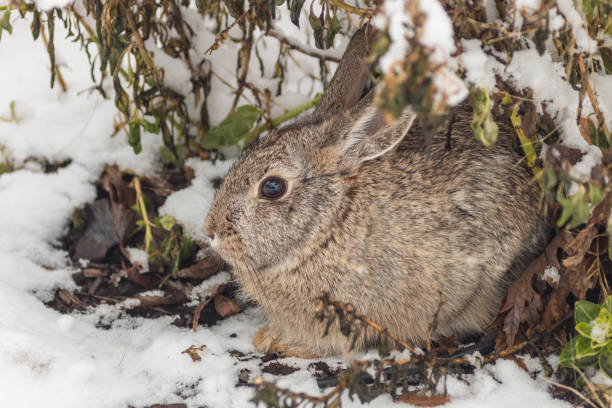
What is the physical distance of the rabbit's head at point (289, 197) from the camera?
116 inches

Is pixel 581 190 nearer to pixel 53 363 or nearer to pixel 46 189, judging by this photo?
pixel 53 363

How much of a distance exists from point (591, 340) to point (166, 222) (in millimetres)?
2300

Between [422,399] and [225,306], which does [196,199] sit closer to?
[225,306]

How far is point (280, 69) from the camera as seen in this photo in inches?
163

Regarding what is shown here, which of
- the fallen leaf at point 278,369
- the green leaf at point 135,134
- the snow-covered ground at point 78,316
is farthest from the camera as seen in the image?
the green leaf at point 135,134

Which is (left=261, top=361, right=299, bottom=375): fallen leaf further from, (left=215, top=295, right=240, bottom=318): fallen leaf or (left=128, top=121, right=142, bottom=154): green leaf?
(left=128, top=121, right=142, bottom=154): green leaf

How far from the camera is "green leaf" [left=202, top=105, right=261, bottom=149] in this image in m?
3.80

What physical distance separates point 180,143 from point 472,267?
2088 millimetres

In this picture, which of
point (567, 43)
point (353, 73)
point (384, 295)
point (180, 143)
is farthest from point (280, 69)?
point (567, 43)

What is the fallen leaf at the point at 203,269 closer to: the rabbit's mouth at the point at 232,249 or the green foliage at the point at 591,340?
the rabbit's mouth at the point at 232,249

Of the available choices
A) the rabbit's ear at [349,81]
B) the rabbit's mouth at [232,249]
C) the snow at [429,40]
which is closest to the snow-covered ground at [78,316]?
the rabbit's mouth at [232,249]

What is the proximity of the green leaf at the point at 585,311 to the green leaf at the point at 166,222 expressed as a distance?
2.19 m

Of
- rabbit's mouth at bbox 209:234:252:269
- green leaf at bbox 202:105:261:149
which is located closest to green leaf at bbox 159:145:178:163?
green leaf at bbox 202:105:261:149

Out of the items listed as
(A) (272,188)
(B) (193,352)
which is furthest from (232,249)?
(B) (193,352)
